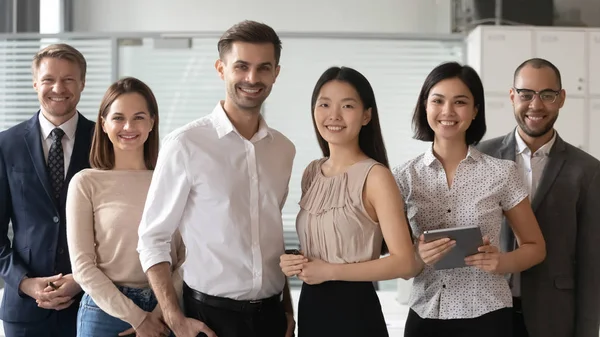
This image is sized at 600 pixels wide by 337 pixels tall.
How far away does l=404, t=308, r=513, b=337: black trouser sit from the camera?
7.34ft

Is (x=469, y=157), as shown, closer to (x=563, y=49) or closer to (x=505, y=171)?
(x=505, y=171)

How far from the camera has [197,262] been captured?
2189 mm

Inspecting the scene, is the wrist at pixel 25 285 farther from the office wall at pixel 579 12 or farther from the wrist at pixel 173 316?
the office wall at pixel 579 12

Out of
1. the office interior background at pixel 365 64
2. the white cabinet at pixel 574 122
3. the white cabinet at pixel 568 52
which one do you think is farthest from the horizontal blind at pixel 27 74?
the white cabinet at pixel 574 122

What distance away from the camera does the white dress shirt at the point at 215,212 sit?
2152 mm

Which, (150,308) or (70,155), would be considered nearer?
(150,308)

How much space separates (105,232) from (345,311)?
86cm

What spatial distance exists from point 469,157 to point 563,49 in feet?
11.6

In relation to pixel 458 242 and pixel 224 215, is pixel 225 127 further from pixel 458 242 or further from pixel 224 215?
pixel 458 242

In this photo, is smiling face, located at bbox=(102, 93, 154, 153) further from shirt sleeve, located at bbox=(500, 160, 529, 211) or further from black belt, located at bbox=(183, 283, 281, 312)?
shirt sleeve, located at bbox=(500, 160, 529, 211)

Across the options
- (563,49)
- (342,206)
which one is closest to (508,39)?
(563,49)

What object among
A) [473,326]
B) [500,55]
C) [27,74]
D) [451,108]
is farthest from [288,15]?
[473,326]

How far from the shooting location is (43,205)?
8.38 feet

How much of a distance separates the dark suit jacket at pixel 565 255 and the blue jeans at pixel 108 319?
1394mm
